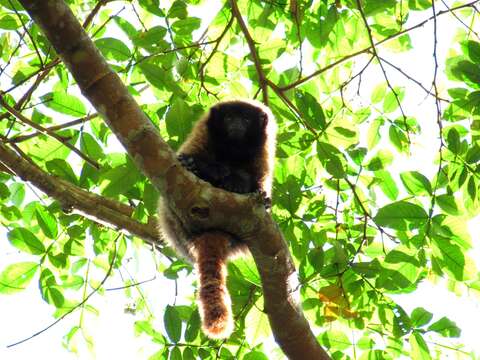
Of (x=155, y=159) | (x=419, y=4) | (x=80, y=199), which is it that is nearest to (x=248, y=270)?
(x=155, y=159)

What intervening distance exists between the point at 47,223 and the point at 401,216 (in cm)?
221

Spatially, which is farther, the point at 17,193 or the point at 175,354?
the point at 17,193

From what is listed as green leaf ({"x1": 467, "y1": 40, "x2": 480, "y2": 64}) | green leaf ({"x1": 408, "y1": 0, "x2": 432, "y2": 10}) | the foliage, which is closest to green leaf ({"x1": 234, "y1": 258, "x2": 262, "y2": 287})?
the foliage

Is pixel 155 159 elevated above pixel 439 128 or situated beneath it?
situated beneath

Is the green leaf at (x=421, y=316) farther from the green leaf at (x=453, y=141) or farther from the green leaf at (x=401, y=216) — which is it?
the green leaf at (x=453, y=141)

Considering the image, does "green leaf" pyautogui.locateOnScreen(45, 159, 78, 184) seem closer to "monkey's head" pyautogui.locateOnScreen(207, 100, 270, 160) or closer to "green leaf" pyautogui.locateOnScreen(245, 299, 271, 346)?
"monkey's head" pyautogui.locateOnScreen(207, 100, 270, 160)

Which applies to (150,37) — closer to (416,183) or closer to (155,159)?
(155,159)

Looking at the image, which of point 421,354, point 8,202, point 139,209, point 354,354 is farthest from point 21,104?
point 421,354

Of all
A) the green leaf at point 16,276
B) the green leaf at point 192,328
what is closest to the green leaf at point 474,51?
the green leaf at point 192,328

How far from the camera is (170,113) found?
354 cm

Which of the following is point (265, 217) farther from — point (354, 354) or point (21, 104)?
point (21, 104)

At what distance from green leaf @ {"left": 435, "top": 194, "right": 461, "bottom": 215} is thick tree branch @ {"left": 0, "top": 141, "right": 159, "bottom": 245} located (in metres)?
1.90

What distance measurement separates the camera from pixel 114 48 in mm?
3729

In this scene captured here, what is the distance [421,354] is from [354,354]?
367 millimetres
